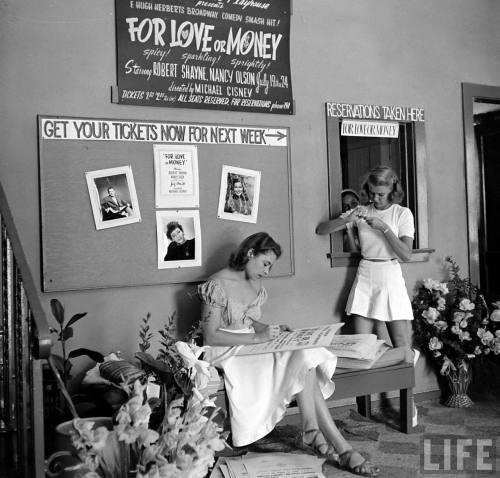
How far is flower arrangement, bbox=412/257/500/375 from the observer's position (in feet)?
14.2

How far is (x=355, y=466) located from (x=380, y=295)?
1299 mm

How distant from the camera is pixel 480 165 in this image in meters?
5.68

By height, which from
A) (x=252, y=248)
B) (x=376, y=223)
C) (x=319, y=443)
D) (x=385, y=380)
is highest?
(x=376, y=223)

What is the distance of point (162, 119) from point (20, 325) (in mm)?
1741

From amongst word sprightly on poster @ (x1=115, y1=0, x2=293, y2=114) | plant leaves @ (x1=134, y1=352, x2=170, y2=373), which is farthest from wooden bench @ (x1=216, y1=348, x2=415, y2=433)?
word sprightly on poster @ (x1=115, y1=0, x2=293, y2=114)

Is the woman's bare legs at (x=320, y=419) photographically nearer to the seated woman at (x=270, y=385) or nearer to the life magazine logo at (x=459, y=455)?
the seated woman at (x=270, y=385)

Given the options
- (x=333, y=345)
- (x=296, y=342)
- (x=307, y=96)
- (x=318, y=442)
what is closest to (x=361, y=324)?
(x=333, y=345)

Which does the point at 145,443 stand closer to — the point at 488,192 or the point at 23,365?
the point at 23,365

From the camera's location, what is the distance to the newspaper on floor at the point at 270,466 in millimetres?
3028

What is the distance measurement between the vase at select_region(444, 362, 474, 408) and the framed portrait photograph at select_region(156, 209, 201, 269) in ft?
6.31

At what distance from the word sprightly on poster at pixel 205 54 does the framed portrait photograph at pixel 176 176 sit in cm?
27

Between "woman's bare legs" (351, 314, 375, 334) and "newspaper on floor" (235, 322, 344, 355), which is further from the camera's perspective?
"woman's bare legs" (351, 314, 375, 334)

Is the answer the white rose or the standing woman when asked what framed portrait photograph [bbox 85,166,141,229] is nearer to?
A: the standing woman

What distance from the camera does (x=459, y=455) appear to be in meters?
3.41
